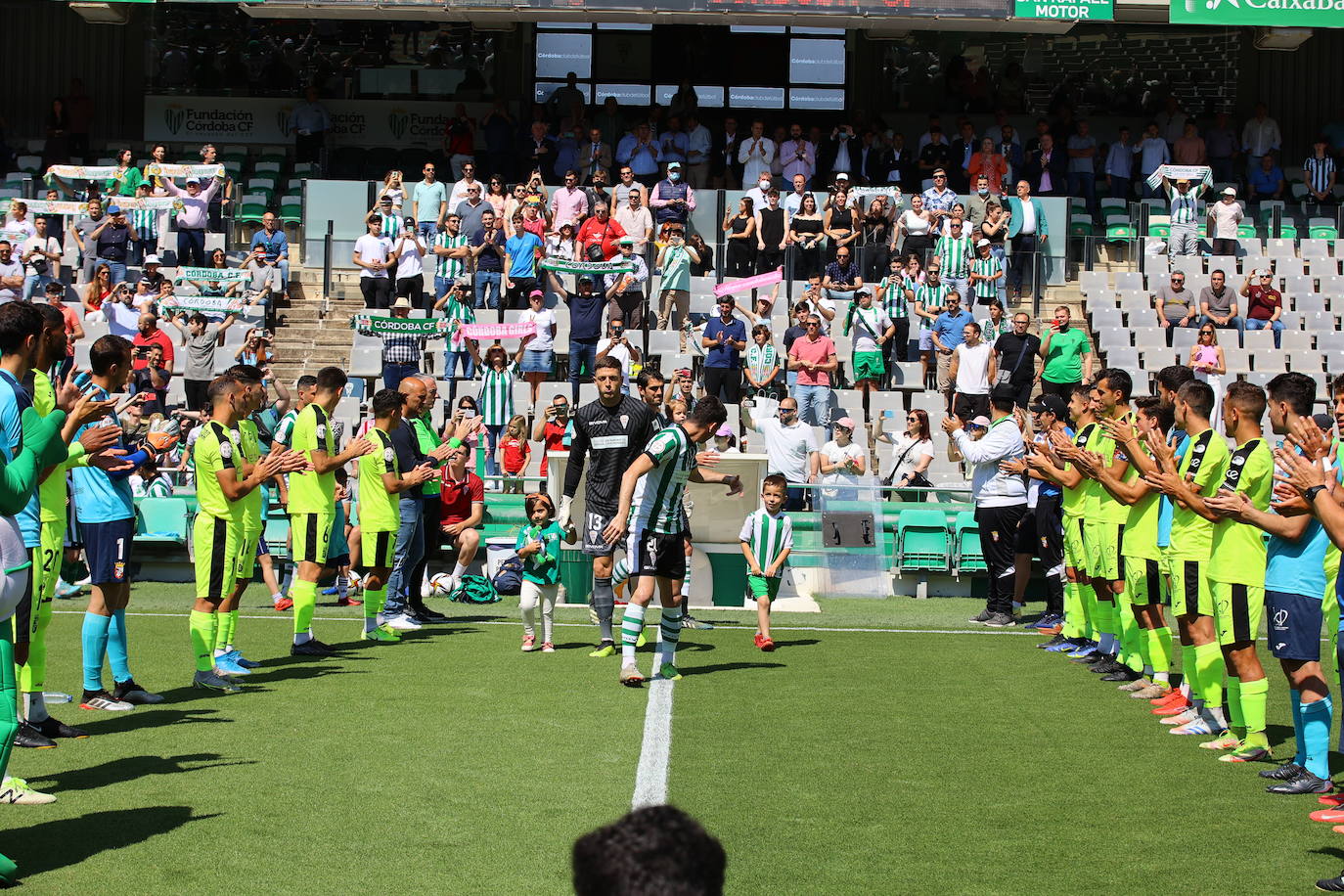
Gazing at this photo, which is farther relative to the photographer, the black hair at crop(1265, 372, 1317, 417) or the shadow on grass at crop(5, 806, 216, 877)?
the black hair at crop(1265, 372, 1317, 417)

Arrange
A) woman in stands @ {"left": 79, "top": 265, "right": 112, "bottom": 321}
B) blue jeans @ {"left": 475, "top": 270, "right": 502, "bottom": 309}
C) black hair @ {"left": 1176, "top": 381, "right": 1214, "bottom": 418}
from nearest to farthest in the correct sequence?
1. black hair @ {"left": 1176, "top": 381, "right": 1214, "bottom": 418}
2. blue jeans @ {"left": 475, "top": 270, "right": 502, "bottom": 309}
3. woman in stands @ {"left": 79, "top": 265, "right": 112, "bottom": 321}

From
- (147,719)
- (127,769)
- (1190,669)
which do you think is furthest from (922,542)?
(127,769)

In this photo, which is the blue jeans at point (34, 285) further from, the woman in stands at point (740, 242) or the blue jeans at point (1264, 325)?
the blue jeans at point (1264, 325)

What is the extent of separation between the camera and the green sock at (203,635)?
9.59 m

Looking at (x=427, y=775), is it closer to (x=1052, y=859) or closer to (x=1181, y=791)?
(x=1052, y=859)

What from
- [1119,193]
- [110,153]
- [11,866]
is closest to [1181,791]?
[11,866]

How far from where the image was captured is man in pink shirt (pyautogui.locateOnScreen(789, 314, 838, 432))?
65.0 ft

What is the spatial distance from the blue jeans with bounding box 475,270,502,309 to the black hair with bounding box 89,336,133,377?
13204 millimetres

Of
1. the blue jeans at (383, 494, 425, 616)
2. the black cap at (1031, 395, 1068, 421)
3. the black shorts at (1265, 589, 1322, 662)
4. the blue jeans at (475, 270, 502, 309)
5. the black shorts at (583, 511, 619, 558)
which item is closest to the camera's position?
the black shorts at (1265, 589, 1322, 662)

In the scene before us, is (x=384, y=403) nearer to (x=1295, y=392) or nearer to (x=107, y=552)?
(x=107, y=552)

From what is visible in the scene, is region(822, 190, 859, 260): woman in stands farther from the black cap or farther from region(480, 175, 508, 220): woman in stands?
the black cap

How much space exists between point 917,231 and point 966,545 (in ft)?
25.2

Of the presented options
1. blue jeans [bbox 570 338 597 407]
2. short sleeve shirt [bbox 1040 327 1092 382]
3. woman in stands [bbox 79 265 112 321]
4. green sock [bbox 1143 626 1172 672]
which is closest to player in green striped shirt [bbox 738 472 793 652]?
green sock [bbox 1143 626 1172 672]

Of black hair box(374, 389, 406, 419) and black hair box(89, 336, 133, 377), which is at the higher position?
black hair box(89, 336, 133, 377)
